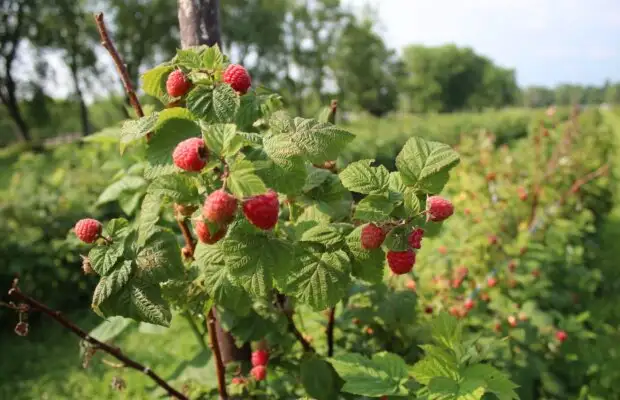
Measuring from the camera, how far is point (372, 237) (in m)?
1.07

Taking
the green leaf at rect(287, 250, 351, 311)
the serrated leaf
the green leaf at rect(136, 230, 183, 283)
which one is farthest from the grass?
the green leaf at rect(287, 250, 351, 311)

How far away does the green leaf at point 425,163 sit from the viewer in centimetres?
112

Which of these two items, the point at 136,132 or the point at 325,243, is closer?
the point at 136,132

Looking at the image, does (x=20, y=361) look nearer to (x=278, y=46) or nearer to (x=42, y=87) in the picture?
(x=42, y=87)

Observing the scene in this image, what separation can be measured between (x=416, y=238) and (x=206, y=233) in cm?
48

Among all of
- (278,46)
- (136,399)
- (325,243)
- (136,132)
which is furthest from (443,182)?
(278,46)

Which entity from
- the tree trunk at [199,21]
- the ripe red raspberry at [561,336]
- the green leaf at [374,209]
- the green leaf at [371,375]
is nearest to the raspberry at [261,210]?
the green leaf at [374,209]

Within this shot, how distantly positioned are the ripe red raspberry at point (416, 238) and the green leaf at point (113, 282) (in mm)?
667

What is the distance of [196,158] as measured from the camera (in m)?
0.88

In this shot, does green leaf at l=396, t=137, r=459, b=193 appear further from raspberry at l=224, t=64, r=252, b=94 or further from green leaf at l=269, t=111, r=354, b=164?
raspberry at l=224, t=64, r=252, b=94

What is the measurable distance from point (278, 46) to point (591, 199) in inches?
1306

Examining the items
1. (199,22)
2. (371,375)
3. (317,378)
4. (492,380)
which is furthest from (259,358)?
(199,22)

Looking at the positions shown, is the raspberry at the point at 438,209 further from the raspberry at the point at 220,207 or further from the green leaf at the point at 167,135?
the green leaf at the point at 167,135

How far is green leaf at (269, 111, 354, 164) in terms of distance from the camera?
1.00 metres
